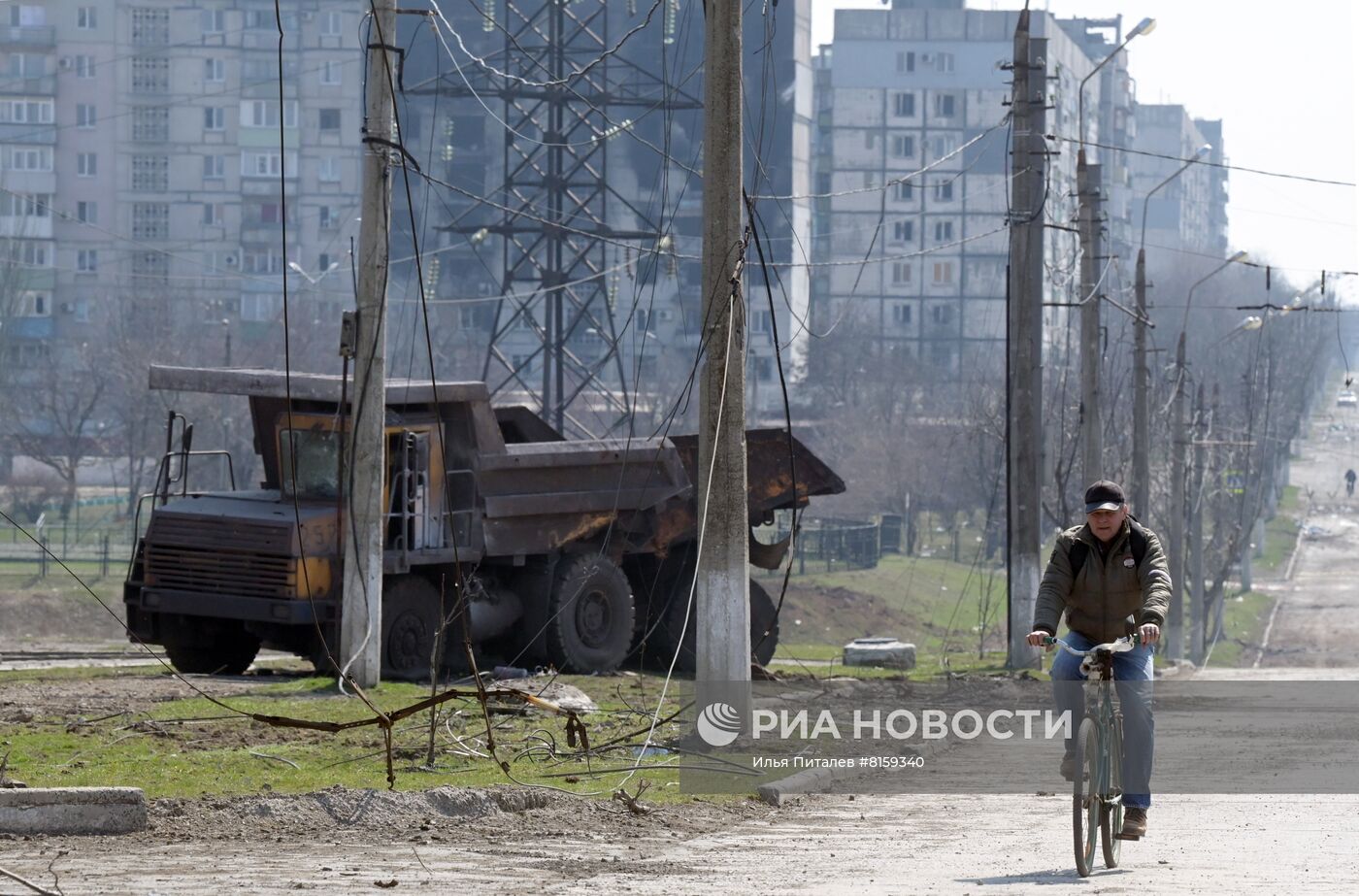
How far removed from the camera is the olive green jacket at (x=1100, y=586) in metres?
9.44

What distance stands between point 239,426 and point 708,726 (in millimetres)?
59168

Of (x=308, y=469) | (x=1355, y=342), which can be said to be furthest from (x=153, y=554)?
(x=1355, y=342)

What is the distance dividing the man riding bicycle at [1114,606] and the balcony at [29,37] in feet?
377

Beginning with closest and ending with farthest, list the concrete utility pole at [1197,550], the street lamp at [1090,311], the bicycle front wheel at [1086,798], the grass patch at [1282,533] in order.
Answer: the bicycle front wheel at [1086,798] < the street lamp at [1090,311] < the concrete utility pole at [1197,550] < the grass patch at [1282,533]

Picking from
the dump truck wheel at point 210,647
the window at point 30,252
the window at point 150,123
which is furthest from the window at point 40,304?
the dump truck wheel at point 210,647

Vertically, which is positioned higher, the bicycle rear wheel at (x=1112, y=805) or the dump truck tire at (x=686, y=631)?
the bicycle rear wheel at (x=1112, y=805)

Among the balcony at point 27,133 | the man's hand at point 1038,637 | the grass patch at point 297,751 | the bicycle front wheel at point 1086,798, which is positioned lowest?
the grass patch at point 297,751

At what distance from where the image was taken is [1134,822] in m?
9.31

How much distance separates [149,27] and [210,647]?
103 metres

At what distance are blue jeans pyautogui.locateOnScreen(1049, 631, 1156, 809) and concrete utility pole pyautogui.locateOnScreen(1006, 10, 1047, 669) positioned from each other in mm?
16423

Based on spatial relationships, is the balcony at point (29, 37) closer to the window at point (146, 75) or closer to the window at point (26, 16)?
the window at point (26, 16)

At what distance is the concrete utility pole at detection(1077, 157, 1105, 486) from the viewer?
29.8 metres

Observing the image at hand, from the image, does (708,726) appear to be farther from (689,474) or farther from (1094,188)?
(1094,188)

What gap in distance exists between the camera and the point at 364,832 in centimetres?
1001
